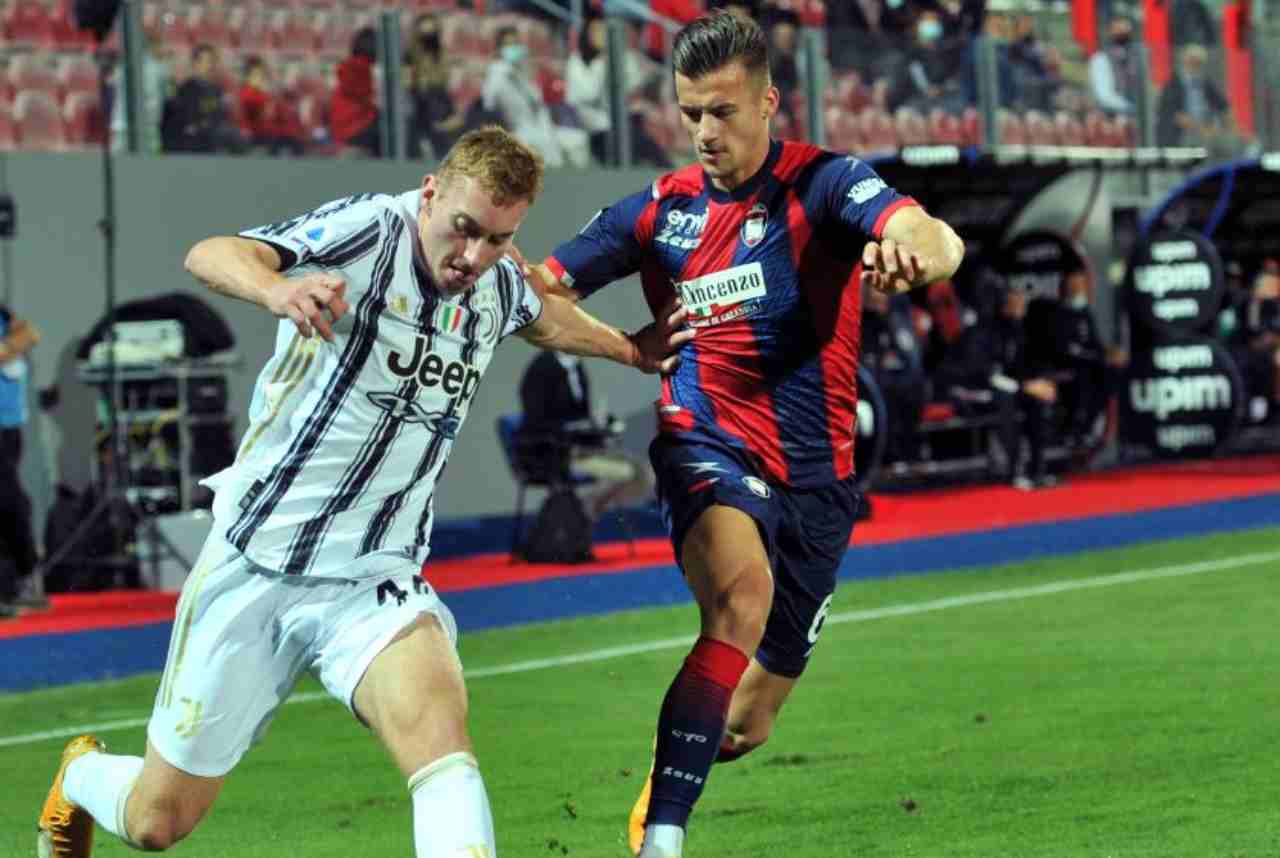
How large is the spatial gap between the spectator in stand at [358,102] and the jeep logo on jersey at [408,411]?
1284cm

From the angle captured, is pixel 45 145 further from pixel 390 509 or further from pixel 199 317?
pixel 390 509

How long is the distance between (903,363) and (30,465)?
7.59m

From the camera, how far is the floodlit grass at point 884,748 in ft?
24.1

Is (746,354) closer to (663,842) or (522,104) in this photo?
(663,842)

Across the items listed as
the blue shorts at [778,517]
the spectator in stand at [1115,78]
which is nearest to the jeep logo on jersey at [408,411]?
the blue shorts at [778,517]

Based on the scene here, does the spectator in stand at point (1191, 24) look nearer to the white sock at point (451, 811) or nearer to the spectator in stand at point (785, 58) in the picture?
the spectator in stand at point (785, 58)

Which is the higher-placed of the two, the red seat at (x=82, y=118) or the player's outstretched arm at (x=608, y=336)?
the red seat at (x=82, y=118)

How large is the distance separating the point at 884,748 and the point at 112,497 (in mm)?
7753

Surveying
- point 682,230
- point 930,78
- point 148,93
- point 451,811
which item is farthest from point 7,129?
point 451,811

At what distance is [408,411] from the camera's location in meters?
5.62

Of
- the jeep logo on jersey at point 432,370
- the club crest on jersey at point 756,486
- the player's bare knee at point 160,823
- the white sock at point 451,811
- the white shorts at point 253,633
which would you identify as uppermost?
the jeep logo on jersey at point 432,370

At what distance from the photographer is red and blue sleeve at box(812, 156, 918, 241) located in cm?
631

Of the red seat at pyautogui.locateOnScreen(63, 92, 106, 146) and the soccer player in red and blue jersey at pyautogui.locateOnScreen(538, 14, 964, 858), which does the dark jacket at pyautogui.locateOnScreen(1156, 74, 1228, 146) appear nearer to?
the red seat at pyautogui.locateOnScreen(63, 92, 106, 146)

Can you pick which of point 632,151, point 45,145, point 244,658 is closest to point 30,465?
point 45,145
